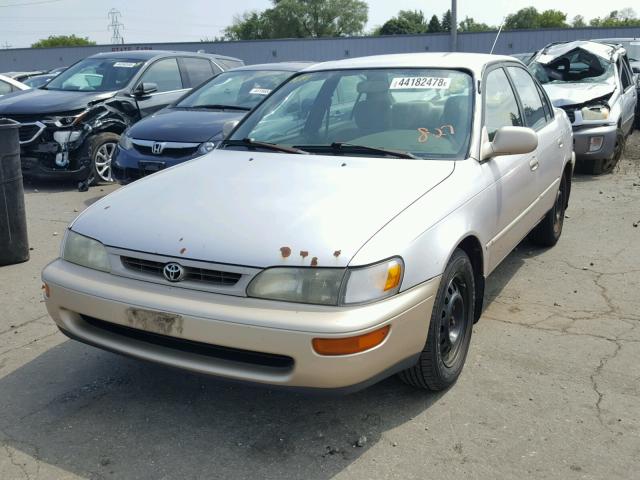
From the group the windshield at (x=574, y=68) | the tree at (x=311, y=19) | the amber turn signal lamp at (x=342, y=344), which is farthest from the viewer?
the tree at (x=311, y=19)

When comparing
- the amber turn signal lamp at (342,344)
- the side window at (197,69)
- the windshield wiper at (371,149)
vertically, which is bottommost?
the amber turn signal lamp at (342,344)

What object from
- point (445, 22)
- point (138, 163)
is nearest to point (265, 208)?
point (138, 163)

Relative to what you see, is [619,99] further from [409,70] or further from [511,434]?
[511,434]

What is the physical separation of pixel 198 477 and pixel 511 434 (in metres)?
1.37

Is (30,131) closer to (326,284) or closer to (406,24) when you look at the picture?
(326,284)

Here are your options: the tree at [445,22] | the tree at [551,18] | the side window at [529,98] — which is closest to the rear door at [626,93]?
the side window at [529,98]

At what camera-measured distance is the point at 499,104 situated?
4309 mm

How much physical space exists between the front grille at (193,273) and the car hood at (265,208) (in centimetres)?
6

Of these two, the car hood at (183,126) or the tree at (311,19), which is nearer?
the car hood at (183,126)

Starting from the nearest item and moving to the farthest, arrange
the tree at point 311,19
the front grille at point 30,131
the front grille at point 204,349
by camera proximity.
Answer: the front grille at point 204,349, the front grille at point 30,131, the tree at point 311,19

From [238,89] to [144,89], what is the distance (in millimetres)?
1518

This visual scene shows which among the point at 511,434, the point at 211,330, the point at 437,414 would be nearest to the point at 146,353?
the point at 211,330

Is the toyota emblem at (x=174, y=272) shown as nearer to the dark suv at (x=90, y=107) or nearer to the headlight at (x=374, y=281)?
the headlight at (x=374, y=281)

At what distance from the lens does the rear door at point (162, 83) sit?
923cm
